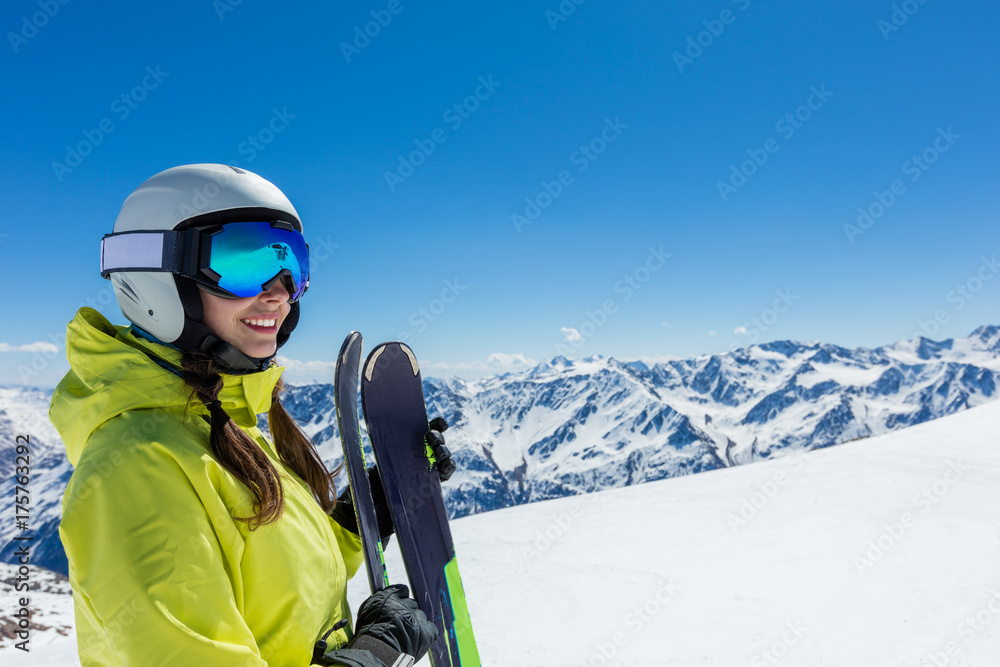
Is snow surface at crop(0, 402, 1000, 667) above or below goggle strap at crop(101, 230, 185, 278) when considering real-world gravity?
below

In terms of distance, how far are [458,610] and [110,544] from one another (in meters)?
2.58

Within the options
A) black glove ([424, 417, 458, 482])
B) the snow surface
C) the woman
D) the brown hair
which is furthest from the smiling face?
the snow surface

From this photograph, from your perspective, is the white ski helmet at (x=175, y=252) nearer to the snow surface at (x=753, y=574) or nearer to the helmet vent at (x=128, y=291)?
the helmet vent at (x=128, y=291)

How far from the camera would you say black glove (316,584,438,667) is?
5.39ft

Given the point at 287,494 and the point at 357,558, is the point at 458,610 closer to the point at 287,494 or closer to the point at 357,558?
the point at 357,558

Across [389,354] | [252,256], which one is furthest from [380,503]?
[252,256]

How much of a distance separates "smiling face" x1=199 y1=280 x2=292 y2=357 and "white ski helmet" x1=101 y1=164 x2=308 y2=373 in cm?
→ 3

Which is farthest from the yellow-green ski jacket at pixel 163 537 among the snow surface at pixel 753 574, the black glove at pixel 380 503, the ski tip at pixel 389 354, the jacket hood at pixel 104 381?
the snow surface at pixel 753 574

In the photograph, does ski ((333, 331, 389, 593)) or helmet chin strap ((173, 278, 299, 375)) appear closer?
helmet chin strap ((173, 278, 299, 375))

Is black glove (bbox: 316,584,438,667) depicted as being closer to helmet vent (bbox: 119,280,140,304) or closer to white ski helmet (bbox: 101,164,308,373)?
white ski helmet (bbox: 101,164,308,373)

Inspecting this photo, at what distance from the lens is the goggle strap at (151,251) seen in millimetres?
1780

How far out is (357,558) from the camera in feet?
8.46

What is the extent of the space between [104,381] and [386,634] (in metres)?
1.26

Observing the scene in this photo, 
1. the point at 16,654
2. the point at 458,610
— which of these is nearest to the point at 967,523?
the point at 458,610
